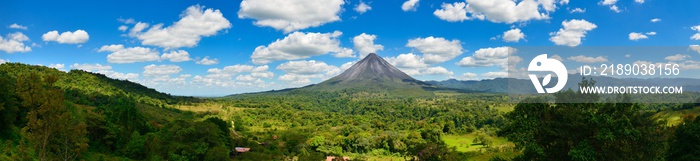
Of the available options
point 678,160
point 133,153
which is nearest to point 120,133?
point 133,153

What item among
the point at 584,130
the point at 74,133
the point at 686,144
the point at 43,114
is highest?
the point at 43,114

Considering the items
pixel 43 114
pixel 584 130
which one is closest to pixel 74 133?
pixel 43 114

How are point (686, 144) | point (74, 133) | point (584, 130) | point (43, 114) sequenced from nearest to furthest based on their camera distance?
1. point (43, 114)
2. point (74, 133)
3. point (584, 130)
4. point (686, 144)

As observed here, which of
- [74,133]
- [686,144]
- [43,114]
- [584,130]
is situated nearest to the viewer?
[43,114]

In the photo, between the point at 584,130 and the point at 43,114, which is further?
the point at 584,130

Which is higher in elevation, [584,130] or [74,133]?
[584,130]

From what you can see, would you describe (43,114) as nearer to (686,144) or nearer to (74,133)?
(74,133)

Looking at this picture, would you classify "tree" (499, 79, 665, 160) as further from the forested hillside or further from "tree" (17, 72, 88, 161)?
the forested hillside

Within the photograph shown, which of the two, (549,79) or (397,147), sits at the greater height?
(549,79)

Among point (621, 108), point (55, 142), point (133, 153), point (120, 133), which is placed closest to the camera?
point (55, 142)

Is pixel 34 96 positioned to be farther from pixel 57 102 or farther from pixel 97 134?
pixel 97 134

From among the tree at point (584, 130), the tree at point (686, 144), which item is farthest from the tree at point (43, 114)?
the tree at point (686, 144)
